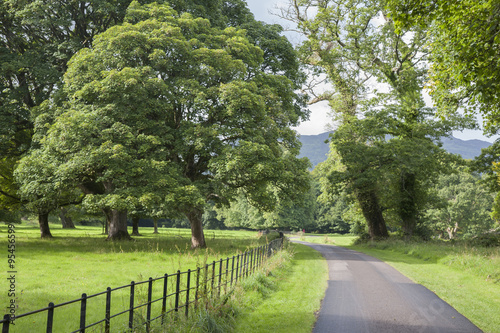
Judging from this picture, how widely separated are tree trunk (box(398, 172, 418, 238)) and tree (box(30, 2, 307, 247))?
45.9 ft

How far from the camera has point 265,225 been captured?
74.6 metres

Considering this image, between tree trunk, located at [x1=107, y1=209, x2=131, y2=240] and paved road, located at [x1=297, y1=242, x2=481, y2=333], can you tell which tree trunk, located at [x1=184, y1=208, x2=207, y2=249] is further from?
paved road, located at [x1=297, y1=242, x2=481, y2=333]

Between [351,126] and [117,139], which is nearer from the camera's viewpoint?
[117,139]

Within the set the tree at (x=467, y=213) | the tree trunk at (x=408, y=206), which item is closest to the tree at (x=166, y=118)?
the tree trunk at (x=408, y=206)

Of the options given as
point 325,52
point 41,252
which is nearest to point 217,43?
point 325,52

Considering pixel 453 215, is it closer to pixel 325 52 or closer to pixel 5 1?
pixel 325 52

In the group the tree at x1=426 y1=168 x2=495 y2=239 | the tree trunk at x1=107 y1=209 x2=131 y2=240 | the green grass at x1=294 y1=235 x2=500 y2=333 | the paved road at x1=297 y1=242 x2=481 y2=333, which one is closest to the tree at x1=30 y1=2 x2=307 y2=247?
the tree trunk at x1=107 y1=209 x2=131 y2=240

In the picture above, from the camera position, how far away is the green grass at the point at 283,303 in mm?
7769

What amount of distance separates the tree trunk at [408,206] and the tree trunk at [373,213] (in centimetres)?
219

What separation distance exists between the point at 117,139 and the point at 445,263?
1721 centimetres

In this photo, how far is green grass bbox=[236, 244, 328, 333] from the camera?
777 centimetres

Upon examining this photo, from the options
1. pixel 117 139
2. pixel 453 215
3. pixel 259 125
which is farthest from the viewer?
pixel 453 215

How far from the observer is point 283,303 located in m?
9.62

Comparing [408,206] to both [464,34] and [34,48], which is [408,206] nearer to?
[464,34]
